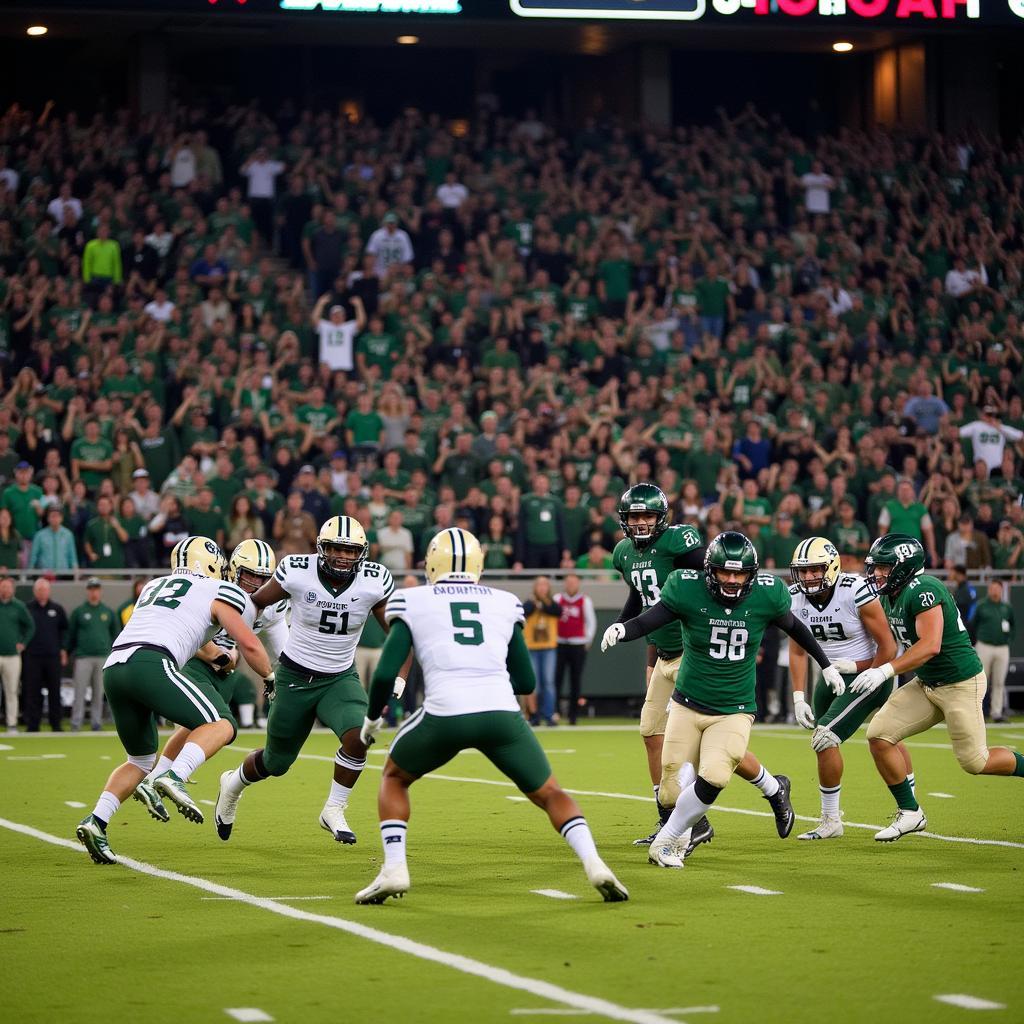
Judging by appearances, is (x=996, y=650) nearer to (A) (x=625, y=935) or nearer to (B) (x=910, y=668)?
(B) (x=910, y=668)

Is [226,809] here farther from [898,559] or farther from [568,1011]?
[568,1011]

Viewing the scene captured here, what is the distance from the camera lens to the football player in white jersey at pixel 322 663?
10414 millimetres

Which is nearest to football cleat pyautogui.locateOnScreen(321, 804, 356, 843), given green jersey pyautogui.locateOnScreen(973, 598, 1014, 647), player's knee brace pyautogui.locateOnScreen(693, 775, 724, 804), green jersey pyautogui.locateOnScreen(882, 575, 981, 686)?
player's knee brace pyautogui.locateOnScreen(693, 775, 724, 804)

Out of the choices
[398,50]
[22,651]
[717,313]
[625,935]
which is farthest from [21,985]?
[398,50]

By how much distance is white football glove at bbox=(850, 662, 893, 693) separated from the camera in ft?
34.3

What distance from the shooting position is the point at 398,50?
3297 centimetres

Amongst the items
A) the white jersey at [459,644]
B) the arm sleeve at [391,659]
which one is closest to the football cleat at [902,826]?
the white jersey at [459,644]

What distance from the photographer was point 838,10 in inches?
1067

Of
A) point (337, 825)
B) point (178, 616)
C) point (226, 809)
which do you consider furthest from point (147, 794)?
point (337, 825)

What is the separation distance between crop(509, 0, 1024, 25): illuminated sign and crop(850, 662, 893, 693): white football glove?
1744cm

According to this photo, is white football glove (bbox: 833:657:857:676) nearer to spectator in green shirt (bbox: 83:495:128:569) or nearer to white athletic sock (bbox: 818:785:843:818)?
white athletic sock (bbox: 818:785:843:818)

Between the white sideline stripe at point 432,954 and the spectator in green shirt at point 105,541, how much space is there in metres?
11.1

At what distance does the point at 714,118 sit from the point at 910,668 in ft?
80.5

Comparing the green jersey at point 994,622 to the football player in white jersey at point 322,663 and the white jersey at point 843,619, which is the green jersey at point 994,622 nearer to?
the white jersey at point 843,619
